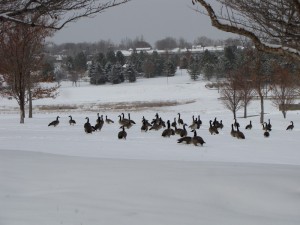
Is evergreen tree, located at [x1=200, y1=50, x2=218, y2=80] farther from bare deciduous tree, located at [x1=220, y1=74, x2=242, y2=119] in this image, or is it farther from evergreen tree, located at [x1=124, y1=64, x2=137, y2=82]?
bare deciduous tree, located at [x1=220, y1=74, x2=242, y2=119]

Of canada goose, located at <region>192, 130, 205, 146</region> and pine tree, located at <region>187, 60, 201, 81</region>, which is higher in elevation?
pine tree, located at <region>187, 60, 201, 81</region>

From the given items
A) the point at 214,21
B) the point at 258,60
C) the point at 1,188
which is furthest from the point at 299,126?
the point at 1,188

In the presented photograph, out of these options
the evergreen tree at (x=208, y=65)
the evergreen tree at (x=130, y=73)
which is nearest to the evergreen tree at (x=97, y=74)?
the evergreen tree at (x=130, y=73)

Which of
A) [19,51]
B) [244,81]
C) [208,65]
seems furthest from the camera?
[208,65]

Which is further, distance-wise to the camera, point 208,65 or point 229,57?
point 208,65

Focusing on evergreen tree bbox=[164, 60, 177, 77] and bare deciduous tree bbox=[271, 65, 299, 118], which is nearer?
bare deciduous tree bbox=[271, 65, 299, 118]

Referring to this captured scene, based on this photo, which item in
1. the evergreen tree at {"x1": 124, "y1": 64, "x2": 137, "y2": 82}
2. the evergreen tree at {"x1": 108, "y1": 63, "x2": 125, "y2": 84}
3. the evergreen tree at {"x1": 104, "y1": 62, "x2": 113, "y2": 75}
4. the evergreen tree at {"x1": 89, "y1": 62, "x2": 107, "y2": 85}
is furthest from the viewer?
the evergreen tree at {"x1": 104, "y1": 62, "x2": 113, "y2": 75}

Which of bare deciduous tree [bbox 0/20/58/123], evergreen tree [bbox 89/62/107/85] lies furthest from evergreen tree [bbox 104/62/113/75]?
bare deciduous tree [bbox 0/20/58/123]

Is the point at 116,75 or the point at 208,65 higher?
the point at 208,65

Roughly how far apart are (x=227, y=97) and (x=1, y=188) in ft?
97.3

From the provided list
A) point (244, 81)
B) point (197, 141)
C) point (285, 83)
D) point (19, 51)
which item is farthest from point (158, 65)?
point (197, 141)

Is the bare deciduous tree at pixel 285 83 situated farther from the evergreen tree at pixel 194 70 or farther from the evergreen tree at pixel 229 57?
the evergreen tree at pixel 194 70

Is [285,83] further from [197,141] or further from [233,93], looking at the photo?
[197,141]

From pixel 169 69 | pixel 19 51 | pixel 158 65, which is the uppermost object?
pixel 158 65
